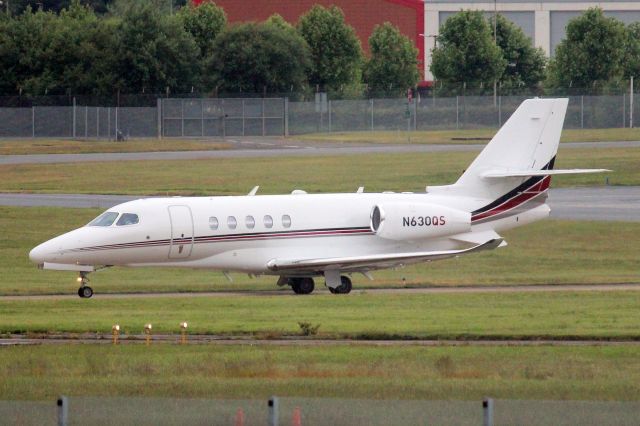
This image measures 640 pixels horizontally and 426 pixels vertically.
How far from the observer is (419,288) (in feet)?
114

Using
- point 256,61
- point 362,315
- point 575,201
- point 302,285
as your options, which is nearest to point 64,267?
point 302,285

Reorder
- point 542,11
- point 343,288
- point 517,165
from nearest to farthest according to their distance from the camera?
point 343,288 < point 517,165 < point 542,11

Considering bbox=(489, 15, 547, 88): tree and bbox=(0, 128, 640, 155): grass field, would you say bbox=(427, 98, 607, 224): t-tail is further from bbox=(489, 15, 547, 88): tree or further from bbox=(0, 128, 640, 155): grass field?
bbox=(489, 15, 547, 88): tree

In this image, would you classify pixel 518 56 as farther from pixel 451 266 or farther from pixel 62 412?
pixel 62 412

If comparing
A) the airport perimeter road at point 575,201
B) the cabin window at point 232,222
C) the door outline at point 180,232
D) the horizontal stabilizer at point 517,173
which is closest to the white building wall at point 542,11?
the airport perimeter road at point 575,201

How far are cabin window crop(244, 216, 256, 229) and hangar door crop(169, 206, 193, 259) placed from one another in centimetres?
139

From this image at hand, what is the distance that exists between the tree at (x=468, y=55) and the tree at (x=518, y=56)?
7534mm

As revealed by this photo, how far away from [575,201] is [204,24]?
5655 cm

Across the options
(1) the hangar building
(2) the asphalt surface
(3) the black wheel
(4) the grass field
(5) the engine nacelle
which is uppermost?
(1) the hangar building

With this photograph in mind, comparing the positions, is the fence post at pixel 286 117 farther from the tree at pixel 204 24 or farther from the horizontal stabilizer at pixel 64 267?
the horizontal stabilizer at pixel 64 267

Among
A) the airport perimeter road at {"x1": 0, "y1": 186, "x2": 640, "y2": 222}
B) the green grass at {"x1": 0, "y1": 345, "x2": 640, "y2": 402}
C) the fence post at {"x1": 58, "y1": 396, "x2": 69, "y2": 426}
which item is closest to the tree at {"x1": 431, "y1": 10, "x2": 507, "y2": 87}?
the airport perimeter road at {"x1": 0, "y1": 186, "x2": 640, "y2": 222}

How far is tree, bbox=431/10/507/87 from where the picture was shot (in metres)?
102

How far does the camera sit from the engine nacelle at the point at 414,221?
112ft

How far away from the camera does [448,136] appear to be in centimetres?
8562
